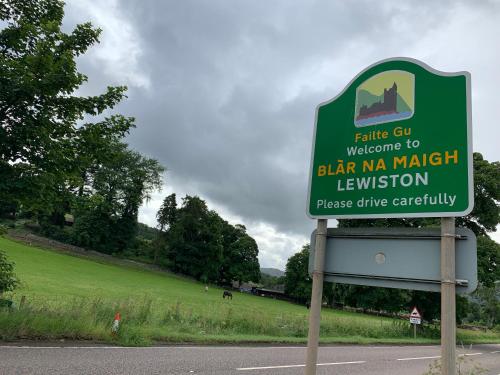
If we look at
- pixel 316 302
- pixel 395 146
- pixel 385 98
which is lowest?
pixel 316 302

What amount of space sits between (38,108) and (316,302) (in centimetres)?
769

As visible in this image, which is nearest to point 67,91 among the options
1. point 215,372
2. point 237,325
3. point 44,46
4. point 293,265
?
point 44,46

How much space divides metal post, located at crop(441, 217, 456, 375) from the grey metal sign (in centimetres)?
7

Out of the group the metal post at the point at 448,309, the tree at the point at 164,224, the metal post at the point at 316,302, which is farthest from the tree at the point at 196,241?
the metal post at the point at 448,309

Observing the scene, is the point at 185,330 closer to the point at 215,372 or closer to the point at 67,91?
the point at 215,372

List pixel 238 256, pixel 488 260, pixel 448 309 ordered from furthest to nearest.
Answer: pixel 238 256
pixel 488 260
pixel 448 309

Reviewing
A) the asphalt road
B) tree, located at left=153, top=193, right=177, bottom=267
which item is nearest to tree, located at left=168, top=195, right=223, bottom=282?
tree, located at left=153, top=193, right=177, bottom=267

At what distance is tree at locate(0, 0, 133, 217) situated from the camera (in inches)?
316

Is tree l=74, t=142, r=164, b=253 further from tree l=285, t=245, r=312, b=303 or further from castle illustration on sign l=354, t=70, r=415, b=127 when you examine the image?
castle illustration on sign l=354, t=70, r=415, b=127

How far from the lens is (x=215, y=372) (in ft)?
29.2

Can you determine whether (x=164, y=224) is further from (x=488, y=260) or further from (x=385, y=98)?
(x=385, y=98)

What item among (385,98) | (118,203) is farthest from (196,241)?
(385,98)

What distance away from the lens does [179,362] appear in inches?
378

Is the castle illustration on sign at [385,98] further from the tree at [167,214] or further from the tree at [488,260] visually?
the tree at [167,214]
